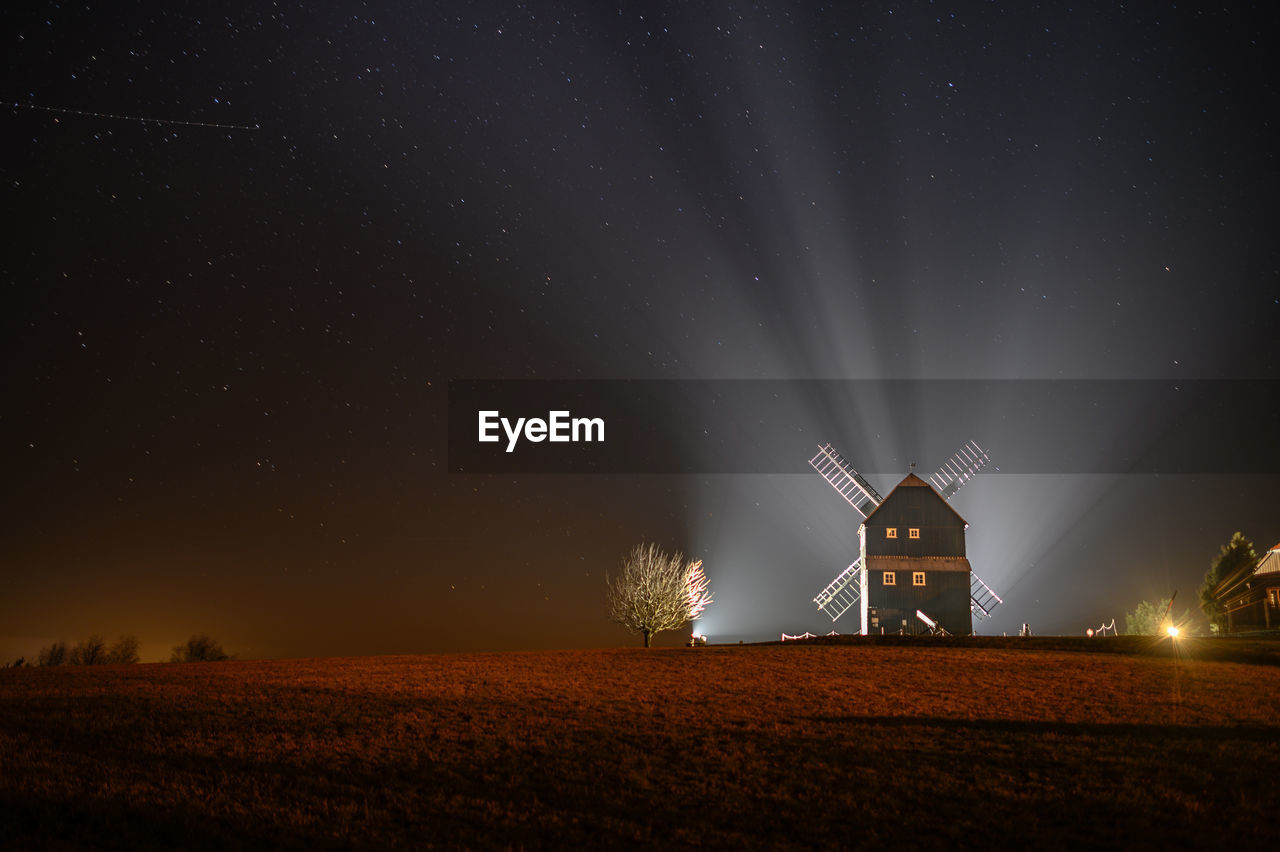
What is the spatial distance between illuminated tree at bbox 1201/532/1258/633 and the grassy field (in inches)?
2058

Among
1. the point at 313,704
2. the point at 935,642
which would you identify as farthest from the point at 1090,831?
the point at 935,642

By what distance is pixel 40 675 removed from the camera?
30578 mm

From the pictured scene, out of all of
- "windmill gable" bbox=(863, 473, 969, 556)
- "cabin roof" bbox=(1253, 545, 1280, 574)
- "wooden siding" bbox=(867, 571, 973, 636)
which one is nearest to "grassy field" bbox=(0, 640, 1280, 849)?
"wooden siding" bbox=(867, 571, 973, 636)

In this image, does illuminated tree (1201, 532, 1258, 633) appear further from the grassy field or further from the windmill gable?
the grassy field

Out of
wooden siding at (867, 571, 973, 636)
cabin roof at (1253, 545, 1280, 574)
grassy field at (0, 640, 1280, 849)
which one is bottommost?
grassy field at (0, 640, 1280, 849)

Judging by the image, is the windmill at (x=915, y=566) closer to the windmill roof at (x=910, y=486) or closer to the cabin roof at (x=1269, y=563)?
the windmill roof at (x=910, y=486)

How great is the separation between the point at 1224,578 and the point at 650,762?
249ft

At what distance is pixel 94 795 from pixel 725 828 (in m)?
9.72

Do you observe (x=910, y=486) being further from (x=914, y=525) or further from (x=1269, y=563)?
(x=1269, y=563)

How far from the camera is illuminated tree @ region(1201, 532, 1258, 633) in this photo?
7075 centimetres

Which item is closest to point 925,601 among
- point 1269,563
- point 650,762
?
point 1269,563

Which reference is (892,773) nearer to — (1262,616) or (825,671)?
(825,671)

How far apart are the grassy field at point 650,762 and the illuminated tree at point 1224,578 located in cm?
5228

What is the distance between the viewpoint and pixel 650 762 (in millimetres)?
15656
